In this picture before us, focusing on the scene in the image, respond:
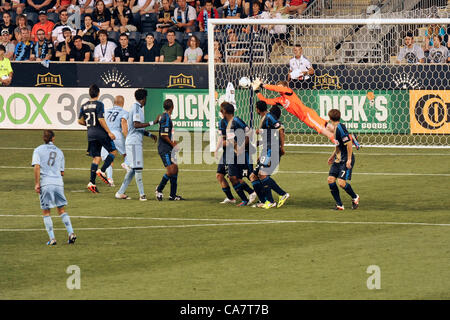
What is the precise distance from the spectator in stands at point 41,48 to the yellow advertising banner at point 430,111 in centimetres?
1096

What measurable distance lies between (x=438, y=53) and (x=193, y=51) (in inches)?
269

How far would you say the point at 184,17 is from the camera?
26.9m

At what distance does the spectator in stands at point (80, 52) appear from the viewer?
84.5 feet

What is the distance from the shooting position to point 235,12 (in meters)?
26.0

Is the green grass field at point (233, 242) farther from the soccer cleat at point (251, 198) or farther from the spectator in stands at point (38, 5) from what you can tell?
the spectator in stands at point (38, 5)

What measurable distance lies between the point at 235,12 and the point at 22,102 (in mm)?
6825

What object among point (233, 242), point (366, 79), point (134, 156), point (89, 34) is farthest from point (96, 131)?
point (89, 34)

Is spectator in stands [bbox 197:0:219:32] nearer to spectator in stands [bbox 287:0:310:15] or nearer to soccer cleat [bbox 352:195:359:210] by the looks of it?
spectator in stands [bbox 287:0:310:15]

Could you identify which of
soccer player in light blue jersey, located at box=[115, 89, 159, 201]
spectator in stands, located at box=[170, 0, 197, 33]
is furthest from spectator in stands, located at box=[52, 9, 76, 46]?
soccer player in light blue jersey, located at box=[115, 89, 159, 201]

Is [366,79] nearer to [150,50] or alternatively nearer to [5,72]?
[150,50]

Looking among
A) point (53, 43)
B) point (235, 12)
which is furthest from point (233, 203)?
point (53, 43)

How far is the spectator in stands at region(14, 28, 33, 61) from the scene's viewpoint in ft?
87.1

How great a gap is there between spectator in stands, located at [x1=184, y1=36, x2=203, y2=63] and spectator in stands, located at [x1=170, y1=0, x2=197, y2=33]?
1.91 m

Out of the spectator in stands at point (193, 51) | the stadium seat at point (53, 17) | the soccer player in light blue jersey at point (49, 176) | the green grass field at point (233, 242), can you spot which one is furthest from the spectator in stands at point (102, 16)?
the soccer player in light blue jersey at point (49, 176)
